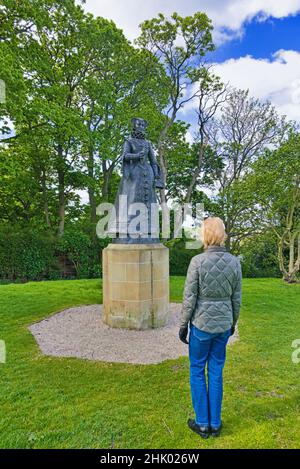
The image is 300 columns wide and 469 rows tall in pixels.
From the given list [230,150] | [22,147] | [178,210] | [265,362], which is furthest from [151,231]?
[230,150]

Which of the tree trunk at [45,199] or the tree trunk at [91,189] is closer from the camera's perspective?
the tree trunk at [45,199]

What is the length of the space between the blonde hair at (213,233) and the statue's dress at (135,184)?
381 cm

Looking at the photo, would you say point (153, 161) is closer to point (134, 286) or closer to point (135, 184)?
point (135, 184)

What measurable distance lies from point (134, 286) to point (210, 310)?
3.62 m

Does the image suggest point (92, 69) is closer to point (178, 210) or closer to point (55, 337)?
point (178, 210)

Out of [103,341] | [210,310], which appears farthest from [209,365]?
[103,341]

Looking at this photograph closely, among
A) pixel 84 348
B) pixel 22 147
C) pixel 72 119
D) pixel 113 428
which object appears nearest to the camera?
pixel 113 428

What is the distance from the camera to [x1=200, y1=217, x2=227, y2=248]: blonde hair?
2912 mm

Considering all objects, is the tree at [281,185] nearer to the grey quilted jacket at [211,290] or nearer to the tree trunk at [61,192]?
the tree trunk at [61,192]

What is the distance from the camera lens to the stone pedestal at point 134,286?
636 centimetres

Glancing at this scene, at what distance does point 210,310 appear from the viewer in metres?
2.87

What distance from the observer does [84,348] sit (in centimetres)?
544

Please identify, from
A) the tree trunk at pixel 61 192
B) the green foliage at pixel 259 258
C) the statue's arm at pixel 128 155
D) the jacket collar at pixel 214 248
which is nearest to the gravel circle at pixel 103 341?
the jacket collar at pixel 214 248
